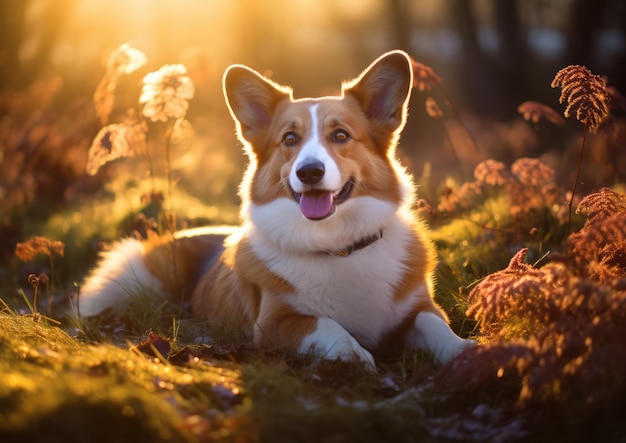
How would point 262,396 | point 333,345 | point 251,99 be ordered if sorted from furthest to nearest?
1. point 251,99
2. point 333,345
3. point 262,396

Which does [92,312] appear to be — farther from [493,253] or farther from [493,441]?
[493,441]

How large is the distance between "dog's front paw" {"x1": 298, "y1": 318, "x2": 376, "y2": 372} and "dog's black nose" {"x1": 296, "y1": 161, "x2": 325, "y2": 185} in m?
0.75

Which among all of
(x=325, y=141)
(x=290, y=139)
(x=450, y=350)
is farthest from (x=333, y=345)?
(x=290, y=139)

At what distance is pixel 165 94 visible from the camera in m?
4.95

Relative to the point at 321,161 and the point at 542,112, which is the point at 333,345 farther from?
the point at 542,112

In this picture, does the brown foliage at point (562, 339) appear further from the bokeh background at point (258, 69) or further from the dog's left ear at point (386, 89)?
the bokeh background at point (258, 69)

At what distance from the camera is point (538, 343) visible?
2.80 meters

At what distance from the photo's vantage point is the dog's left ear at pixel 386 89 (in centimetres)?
434

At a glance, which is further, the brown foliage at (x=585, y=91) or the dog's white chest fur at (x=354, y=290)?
the dog's white chest fur at (x=354, y=290)

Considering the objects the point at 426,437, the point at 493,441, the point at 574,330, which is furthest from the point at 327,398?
the point at 574,330

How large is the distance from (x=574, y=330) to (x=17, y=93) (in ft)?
34.3

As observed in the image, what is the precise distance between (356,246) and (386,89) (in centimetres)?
103

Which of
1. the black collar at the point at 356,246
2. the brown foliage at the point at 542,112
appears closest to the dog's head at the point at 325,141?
the black collar at the point at 356,246

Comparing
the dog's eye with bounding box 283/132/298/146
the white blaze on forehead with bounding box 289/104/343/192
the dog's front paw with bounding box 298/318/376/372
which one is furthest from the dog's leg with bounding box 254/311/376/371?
the dog's eye with bounding box 283/132/298/146
